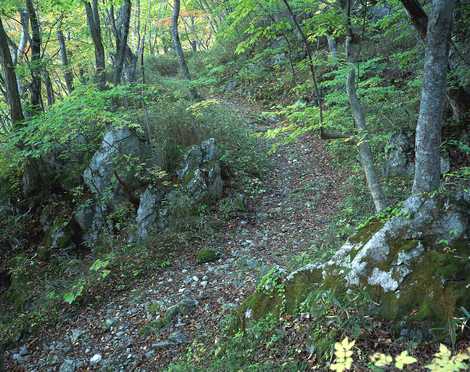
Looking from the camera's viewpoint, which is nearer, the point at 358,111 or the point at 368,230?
the point at 368,230

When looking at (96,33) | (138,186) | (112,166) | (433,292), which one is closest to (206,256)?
(138,186)

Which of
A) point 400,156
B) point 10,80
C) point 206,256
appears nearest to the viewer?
point 206,256

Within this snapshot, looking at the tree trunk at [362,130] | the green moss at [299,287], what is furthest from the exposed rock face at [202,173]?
the green moss at [299,287]

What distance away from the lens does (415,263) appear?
11.3 ft

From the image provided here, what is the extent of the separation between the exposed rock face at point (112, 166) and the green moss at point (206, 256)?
2977 mm

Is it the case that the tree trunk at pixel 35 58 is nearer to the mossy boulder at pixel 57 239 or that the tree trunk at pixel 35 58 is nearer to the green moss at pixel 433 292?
the mossy boulder at pixel 57 239

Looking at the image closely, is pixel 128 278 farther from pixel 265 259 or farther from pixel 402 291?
pixel 402 291

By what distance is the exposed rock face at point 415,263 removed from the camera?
314 centimetres

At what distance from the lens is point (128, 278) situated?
24.1ft

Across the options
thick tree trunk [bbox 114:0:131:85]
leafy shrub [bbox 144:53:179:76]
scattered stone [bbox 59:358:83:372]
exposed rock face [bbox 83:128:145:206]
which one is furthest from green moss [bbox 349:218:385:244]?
leafy shrub [bbox 144:53:179:76]

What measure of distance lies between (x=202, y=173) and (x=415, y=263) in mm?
6309

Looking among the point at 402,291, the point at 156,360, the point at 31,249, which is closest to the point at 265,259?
the point at 156,360

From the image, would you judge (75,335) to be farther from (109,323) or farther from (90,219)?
(90,219)

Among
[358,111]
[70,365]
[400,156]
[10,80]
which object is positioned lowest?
[70,365]
